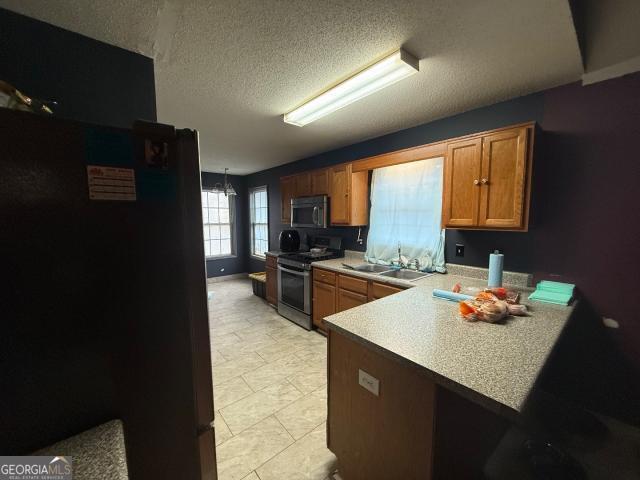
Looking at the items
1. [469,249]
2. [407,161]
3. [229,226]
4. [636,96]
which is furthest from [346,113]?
[229,226]

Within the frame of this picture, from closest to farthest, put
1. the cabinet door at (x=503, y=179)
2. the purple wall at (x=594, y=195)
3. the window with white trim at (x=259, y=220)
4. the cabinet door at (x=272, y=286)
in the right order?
the purple wall at (x=594, y=195) → the cabinet door at (x=503, y=179) → the cabinet door at (x=272, y=286) → the window with white trim at (x=259, y=220)

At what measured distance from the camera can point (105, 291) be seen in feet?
Answer: 2.29

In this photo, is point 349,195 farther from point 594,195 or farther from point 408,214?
point 594,195

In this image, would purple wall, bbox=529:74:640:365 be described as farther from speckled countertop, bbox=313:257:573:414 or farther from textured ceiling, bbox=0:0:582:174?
speckled countertop, bbox=313:257:573:414

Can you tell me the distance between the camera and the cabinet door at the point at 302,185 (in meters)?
3.77

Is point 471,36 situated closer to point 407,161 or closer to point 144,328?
point 407,161

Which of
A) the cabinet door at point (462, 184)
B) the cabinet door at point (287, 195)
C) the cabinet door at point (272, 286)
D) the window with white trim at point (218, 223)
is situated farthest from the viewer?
the window with white trim at point (218, 223)

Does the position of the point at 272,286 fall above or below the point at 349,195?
below

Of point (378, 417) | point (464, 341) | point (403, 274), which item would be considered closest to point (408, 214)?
point (403, 274)

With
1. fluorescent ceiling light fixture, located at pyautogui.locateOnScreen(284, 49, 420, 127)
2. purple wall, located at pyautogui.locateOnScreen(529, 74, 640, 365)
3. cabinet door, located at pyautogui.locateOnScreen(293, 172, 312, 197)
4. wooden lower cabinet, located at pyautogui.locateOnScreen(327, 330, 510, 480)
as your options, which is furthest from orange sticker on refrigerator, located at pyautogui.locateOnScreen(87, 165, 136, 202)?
cabinet door, located at pyautogui.locateOnScreen(293, 172, 312, 197)

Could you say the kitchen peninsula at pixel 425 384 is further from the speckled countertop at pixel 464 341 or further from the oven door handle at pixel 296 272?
the oven door handle at pixel 296 272

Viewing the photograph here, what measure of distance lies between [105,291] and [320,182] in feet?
10.1

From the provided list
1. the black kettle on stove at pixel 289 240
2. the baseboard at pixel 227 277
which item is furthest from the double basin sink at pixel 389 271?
the baseboard at pixel 227 277

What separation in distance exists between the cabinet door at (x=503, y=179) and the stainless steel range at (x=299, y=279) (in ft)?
6.60
